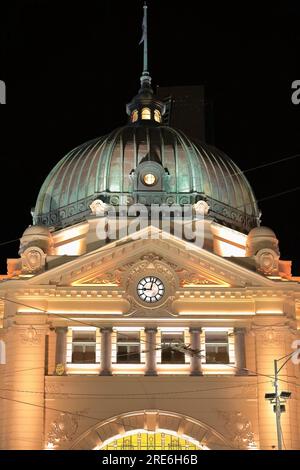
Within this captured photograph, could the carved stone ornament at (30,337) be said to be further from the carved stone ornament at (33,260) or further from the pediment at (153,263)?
the carved stone ornament at (33,260)

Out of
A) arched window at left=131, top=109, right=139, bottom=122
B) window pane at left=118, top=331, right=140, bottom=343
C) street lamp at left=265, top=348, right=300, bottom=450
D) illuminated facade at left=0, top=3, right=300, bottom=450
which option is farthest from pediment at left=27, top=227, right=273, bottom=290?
arched window at left=131, top=109, right=139, bottom=122

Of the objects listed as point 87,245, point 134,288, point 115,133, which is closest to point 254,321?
point 134,288

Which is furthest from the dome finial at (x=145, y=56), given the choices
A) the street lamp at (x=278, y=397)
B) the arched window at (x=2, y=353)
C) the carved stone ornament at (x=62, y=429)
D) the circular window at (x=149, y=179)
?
the carved stone ornament at (x=62, y=429)

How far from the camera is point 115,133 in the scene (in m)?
81.1

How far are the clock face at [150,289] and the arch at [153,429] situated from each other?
→ 726cm

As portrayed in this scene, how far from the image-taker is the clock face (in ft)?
218

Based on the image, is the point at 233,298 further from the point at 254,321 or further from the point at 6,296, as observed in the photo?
the point at 6,296

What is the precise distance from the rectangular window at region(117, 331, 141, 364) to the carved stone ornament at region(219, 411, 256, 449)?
6386 millimetres

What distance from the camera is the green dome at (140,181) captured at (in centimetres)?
7606

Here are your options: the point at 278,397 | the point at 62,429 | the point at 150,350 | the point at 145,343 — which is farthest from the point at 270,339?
the point at 62,429

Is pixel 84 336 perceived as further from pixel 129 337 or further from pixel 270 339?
pixel 270 339
